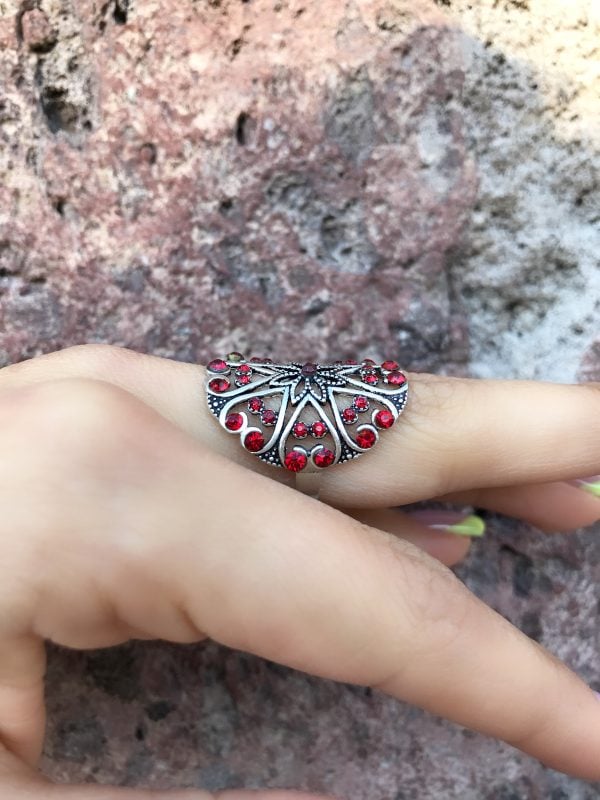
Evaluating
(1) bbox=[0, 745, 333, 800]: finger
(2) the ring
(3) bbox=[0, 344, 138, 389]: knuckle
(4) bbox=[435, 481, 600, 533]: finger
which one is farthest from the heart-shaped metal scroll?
(1) bbox=[0, 745, 333, 800]: finger

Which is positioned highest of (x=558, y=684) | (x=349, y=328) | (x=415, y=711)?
(x=349, y=328)

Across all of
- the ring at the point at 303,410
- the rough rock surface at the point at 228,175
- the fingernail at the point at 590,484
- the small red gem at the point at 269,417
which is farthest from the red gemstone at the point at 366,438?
the fingernail at the point at 590,484

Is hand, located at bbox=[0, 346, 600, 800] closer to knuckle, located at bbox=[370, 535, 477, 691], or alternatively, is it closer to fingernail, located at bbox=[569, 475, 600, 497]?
knuckle, located at bbox=[370, 535, 477, 691]

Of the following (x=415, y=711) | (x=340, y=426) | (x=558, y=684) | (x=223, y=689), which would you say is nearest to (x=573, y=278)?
(x=340, y=426)

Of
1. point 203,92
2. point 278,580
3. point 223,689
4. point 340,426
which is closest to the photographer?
point 278,580

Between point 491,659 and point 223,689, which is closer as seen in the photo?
point 491,659

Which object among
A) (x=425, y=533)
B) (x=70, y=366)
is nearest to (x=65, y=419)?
(x=70, y=366)

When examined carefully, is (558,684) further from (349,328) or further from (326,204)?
(326,204)
